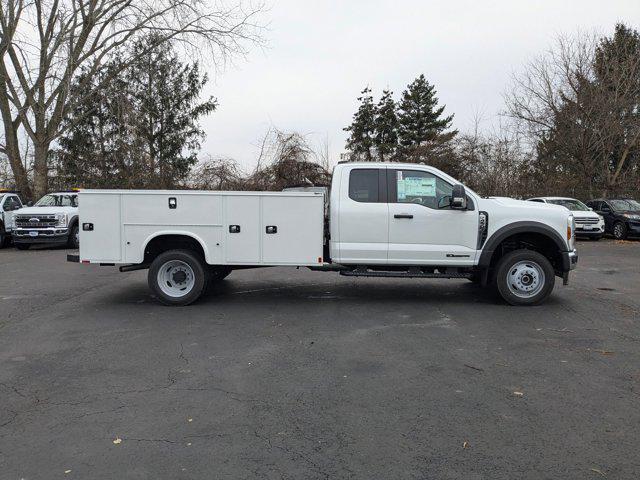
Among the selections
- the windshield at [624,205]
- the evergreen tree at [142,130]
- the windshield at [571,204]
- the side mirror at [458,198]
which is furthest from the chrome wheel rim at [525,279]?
the evergreen tree at [142,130]

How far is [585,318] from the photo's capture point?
23.9 ft

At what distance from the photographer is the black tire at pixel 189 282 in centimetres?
795

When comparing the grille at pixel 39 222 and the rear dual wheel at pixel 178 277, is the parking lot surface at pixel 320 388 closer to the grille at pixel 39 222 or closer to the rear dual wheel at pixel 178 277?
the rear dual wheel at pixel 178 277

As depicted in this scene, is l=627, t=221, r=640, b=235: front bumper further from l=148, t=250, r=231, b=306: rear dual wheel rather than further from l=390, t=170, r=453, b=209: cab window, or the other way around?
l=148, t=250, r=231, b=306: rear dual wheel

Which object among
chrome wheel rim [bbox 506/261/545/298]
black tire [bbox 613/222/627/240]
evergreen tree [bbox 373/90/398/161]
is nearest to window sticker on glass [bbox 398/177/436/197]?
chrome wheel rim [bbox 506/261/545/298]

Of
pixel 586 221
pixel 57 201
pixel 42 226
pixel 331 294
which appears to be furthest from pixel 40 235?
pixel 586 221

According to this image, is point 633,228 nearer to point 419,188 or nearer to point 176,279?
point 419,188

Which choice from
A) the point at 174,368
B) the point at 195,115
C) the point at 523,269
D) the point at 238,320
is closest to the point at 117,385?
the point at 174,368

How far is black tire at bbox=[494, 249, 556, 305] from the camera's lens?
7.96 meters

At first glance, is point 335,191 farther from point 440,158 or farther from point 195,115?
point 195,115

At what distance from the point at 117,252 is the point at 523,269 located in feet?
20.1

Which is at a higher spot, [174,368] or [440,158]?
[440,158]

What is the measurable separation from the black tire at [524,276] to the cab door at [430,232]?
21.1 inches

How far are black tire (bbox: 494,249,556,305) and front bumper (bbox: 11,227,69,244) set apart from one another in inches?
558
